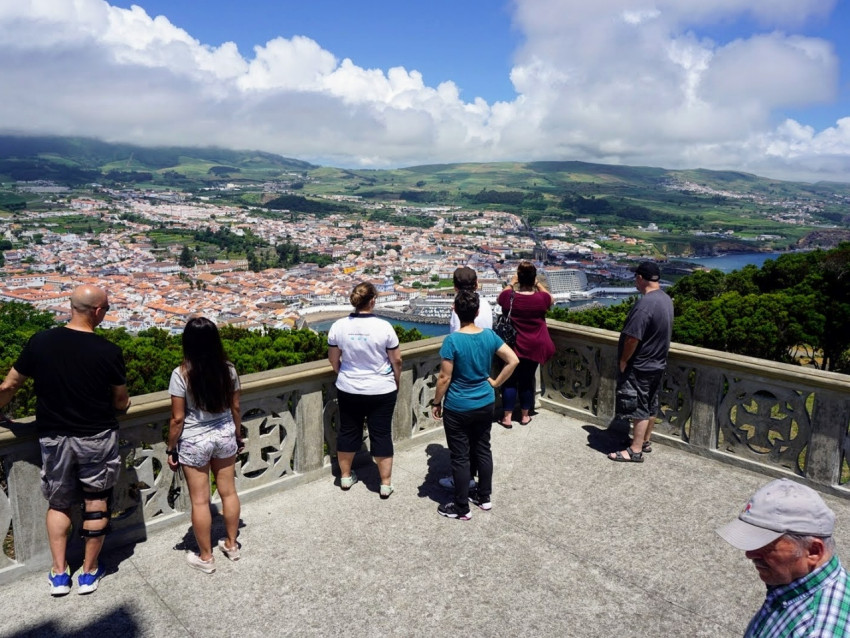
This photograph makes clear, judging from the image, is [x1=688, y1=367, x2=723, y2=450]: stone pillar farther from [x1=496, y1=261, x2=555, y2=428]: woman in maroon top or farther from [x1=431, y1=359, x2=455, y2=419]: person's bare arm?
[x1=431, y1=359, x2=455, y2=419]: person's bare arm

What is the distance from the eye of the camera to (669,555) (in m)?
3.50

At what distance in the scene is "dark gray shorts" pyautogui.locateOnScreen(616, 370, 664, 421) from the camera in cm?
475

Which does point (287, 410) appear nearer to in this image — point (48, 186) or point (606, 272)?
point (606, 272)

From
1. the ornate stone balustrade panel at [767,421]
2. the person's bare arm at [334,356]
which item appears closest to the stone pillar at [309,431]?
the person's bare arm at [334,356]

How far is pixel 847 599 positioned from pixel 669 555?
2340 millimetres

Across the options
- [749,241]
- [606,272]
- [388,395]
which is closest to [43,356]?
[388,395]

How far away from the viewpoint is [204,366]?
10.2ft

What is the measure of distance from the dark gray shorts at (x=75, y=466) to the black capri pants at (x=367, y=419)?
4.87ft

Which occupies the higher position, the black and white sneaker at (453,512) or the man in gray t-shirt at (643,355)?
the man in gray t-shirt at (643,355)

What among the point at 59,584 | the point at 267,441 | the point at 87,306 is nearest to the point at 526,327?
the point at 267,441

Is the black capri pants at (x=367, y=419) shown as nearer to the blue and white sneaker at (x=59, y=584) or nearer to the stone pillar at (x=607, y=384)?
the blue and white sneaker at (x=59, y=584)

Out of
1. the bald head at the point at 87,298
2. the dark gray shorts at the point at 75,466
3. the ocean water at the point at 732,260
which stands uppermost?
the bald head at the point at 87,298

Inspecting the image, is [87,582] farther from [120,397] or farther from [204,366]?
[204,366]

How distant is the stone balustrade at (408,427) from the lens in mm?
3191
